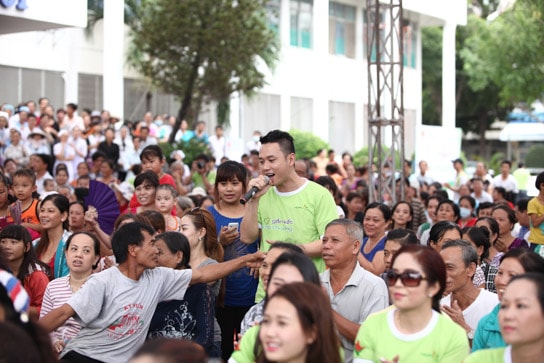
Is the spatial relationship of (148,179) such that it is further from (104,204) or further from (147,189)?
(104,204)

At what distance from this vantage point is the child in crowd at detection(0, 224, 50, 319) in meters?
7.90

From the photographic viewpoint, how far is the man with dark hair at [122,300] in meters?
6.72

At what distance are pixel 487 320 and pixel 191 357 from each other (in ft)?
9.36

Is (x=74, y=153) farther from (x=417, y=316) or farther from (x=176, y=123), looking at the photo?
(x=417, y=316)

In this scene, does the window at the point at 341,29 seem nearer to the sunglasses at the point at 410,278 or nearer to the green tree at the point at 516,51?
the green tree at the point at 516,51

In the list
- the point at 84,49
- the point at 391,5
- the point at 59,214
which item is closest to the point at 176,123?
the point at 84,49

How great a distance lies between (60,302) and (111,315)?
746 millimetres

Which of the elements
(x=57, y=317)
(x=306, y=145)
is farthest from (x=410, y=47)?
(x=57, y=317)

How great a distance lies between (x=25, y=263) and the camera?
8.10 metres

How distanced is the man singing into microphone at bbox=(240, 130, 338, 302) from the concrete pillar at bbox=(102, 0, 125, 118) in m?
19.3

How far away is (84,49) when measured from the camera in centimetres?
2886

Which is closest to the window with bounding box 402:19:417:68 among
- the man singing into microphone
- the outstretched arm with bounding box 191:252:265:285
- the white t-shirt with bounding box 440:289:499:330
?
the man singing into microphone

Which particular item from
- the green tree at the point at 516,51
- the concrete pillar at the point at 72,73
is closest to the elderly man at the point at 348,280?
the green tree at the point at 516,51

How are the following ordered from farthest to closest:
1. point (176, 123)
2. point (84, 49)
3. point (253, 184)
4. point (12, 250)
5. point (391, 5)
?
1. point (84, 49)
2. point (176, 123)
3. point (391, 5)
4. point (12, 250)
5. point (253, 184)
